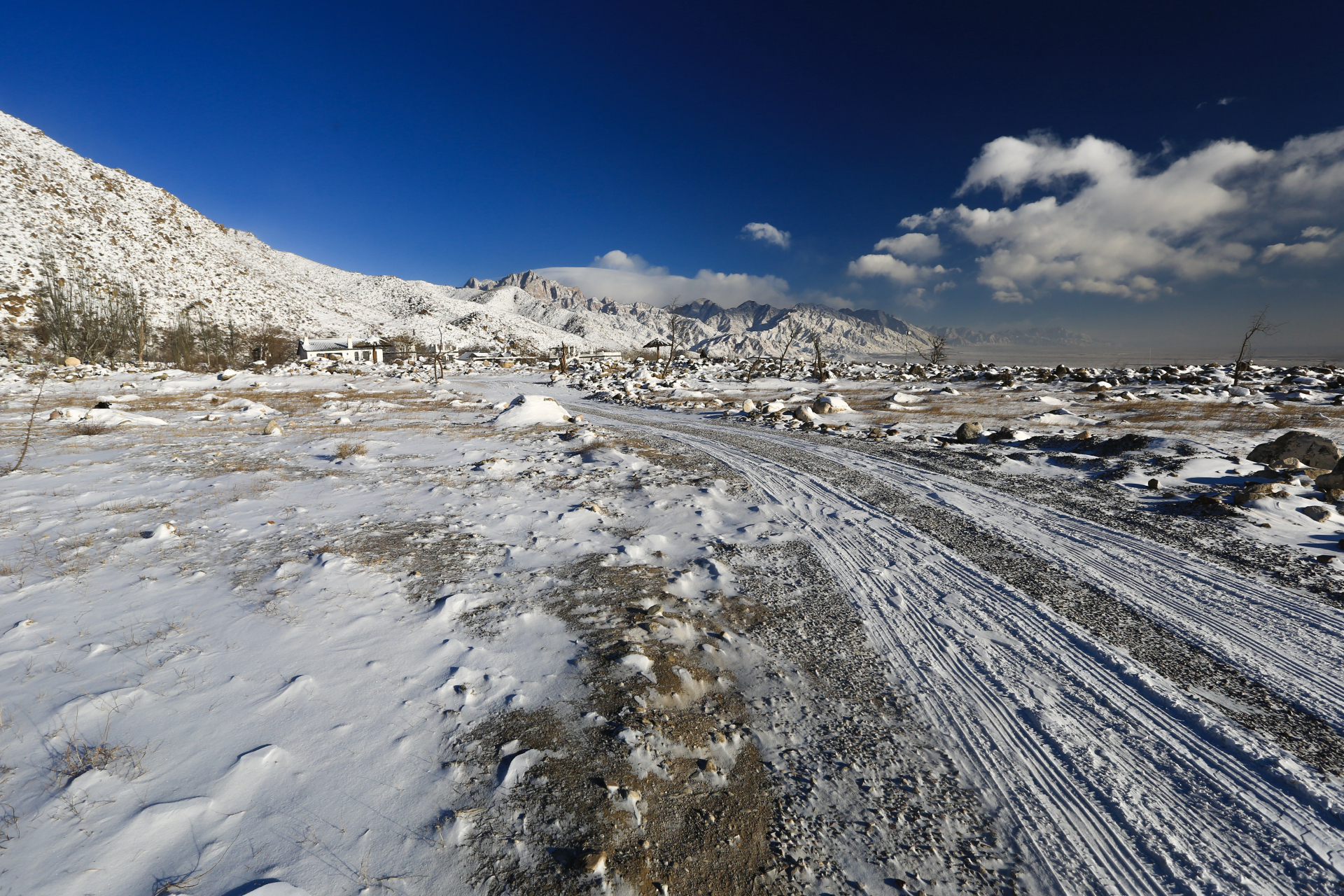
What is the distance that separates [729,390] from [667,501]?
31980 mm

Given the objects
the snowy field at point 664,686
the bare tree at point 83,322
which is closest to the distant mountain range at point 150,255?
the bare tree at point 83,322

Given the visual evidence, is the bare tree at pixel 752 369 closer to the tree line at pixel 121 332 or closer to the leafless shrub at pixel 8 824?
the leafless shrub at pixel 8 824

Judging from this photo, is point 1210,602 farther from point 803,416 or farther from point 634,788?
point 803,416

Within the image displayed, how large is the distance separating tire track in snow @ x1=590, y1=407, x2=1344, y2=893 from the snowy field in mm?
24

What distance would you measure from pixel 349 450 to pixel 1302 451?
891 inches

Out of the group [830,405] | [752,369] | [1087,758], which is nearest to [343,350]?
[752,369]

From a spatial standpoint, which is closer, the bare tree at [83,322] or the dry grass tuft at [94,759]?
the dry grass tuft at [94,759]

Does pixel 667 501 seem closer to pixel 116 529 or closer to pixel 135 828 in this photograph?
pixel 135 828

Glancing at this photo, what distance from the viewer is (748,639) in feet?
16.5

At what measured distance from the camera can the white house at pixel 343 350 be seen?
80.8 metres

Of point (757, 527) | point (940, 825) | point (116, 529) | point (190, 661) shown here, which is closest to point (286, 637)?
point (190, 661)

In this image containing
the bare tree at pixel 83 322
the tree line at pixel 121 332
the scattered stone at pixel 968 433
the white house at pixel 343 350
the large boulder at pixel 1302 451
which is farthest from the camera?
the white house at pixel 343 350

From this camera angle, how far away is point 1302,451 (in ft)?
35.7

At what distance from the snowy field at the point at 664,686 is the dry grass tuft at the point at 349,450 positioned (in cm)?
189
